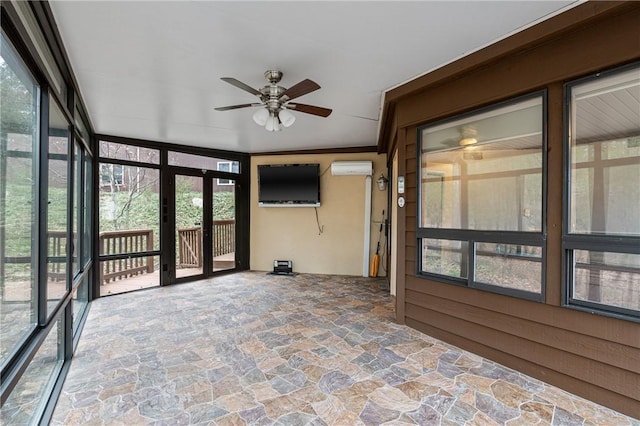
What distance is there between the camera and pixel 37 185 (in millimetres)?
1837

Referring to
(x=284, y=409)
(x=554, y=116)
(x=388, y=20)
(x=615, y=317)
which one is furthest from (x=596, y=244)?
(x=284, y=409)

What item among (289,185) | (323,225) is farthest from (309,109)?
(323,225)

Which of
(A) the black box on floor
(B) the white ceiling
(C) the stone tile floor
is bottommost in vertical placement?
(C) the stone tile floor

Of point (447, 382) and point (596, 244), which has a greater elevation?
point (596, 244)

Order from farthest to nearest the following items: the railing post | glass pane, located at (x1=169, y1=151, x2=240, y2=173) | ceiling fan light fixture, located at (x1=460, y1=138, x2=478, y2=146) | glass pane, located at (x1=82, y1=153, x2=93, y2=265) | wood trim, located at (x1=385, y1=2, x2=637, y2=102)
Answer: glass pane, located at (x1=169, y1=151, x2=240, y2=173), the railing post, glass pane, located at (x1=82, y1=153, x2=93, y2=265), ceiling fan light fixture, located at (x1=460, y1=138, x2=478, y2=146), wood trim, located at (x1=385, y1=2, x2=637, y2=102)

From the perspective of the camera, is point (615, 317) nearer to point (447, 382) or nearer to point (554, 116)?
point (447, 382)

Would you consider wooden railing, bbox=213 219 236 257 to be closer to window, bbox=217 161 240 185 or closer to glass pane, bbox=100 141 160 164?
window, bbox=217 161 240 185

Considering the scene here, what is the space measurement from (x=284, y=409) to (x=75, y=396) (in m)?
1.52

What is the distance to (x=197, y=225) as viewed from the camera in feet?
19.1

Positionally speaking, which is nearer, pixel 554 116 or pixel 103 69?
pixel 554 116

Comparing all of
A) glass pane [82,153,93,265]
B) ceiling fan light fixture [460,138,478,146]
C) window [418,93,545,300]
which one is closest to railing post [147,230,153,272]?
glass pane [82,153,93,265]

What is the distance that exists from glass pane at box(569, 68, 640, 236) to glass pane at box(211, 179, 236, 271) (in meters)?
5.58

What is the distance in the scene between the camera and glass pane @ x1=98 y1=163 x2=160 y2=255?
4777 mm

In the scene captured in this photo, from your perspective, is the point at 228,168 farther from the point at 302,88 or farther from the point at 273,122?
the point at 302,88
